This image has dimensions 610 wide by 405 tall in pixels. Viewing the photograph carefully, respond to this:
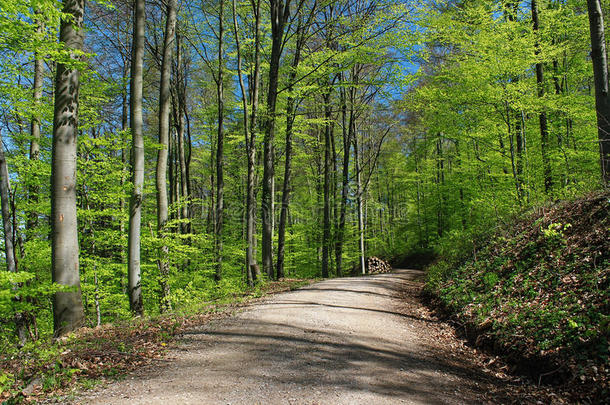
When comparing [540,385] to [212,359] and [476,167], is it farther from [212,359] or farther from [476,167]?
[476,167]

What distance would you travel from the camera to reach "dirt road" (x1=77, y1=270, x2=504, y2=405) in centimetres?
325

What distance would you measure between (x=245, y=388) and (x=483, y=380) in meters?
2.96

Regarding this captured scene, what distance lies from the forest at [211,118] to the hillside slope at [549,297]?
1.27 m

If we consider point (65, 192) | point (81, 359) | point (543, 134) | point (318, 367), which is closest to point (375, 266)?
point (543, 134)

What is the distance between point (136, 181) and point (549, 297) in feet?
26.7

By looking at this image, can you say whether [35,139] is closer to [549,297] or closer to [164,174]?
Answer: [164,174]

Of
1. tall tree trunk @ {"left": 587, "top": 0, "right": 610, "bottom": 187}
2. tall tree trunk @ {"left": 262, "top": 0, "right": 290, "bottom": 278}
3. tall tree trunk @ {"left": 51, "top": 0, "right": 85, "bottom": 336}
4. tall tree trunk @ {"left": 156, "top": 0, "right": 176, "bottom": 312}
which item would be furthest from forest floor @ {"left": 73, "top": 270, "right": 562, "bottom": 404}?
tall tree trunk @ {"left": 262, "top": 0, "right": 290, "bottom": 278}

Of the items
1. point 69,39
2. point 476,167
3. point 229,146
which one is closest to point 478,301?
point 69,39

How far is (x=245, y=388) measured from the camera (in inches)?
131

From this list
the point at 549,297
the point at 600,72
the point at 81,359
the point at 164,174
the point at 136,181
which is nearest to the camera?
the point at 81,359

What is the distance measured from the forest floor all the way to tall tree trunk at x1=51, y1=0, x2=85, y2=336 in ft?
7.35

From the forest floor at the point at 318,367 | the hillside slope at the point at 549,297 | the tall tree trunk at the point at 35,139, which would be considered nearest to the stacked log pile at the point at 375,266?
the hillside slope at the point at 549,297

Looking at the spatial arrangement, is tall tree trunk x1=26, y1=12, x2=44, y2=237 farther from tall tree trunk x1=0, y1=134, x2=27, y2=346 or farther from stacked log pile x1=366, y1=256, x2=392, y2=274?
stacked log pile x1=366, y1=256, x2=392, y2=274

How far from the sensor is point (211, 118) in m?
18.2
